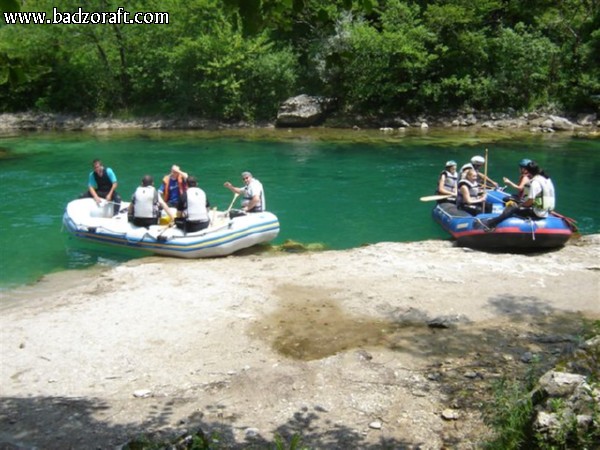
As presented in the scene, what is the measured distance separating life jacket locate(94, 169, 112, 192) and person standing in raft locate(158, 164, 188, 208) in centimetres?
145

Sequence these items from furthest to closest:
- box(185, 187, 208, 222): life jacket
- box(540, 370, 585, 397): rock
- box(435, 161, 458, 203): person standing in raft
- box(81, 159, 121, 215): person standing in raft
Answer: box(435, 161, 458, 203): person standing in raft, box(81, 159, 121, 215): person standing in raft, box(185, 187, 208, 222): life jacket, box(540, 370, 585, 397): rock

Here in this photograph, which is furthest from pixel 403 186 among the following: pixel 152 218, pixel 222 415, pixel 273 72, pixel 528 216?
pixel 273 72

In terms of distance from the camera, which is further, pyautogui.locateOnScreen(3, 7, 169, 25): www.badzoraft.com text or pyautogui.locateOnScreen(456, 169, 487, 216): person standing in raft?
pyautogui.locateOnScreen(3, 7, 169, 25): www.badzoraft.com text

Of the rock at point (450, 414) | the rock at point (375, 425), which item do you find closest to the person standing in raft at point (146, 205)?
the rock at point (375, 425)

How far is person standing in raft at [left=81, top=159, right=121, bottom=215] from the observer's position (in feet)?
42.9

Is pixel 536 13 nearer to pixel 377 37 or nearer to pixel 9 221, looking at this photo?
pixel 377 37

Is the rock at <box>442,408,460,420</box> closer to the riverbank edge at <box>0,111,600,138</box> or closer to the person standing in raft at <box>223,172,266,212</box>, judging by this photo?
the person standing in raft at <box>223,172,266,212</box>

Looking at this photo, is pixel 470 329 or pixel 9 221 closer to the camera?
pixel 470 329

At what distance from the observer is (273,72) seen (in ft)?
104

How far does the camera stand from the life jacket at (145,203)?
1171 centimetres

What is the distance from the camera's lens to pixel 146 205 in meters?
11.8

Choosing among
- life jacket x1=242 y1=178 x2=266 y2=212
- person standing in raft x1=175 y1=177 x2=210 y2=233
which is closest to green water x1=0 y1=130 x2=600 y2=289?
life jacket x1=242 y1=178 x2=266 y2=212

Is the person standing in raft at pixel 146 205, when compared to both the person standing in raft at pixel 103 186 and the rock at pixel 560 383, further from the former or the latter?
the rock at pixel 560 383

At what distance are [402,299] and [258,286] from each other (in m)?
2.20
